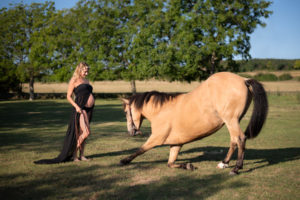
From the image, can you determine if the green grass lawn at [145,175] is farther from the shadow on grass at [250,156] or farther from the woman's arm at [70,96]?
the woman's arm at [70,96]

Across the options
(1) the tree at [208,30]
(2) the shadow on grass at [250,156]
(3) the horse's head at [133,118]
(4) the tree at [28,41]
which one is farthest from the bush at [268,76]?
(3) the horse's head at [133,118]

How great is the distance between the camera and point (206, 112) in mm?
5727

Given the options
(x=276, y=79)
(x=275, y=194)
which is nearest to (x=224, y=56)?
(x=275, y=194)

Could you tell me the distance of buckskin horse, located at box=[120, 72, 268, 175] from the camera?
5.66 m

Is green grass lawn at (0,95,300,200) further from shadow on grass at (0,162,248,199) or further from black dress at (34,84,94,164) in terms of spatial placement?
black dress at (34,84,94,164)

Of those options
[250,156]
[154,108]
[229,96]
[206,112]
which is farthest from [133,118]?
[250,156]

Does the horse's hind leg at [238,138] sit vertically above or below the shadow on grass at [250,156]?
above

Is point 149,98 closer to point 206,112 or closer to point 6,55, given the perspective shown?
point 206,112

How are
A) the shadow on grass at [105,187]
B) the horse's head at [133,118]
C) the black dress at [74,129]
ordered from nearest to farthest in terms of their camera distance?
1. the shadow on grass at [105,187]
2. the horse's head at [133,118]
3. the black dress at [74,129]

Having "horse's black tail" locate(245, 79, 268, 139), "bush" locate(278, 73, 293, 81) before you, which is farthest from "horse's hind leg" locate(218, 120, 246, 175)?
"bush" locate(278, 73, 293, 81)

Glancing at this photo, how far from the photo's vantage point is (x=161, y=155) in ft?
24.7

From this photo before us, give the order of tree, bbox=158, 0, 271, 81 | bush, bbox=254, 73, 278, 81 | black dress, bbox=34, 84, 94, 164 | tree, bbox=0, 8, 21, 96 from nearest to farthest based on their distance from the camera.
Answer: black dress, bbox=34, 84, 94, 164 → tree, bbox=158, 0, 271, 81 → tree, bbox=0, 8, 21, 96 → bush, bbox=254, 73, 278, 81

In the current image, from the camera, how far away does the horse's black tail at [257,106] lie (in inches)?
231

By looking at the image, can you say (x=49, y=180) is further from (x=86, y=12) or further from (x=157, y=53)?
(x=86, y=12)
